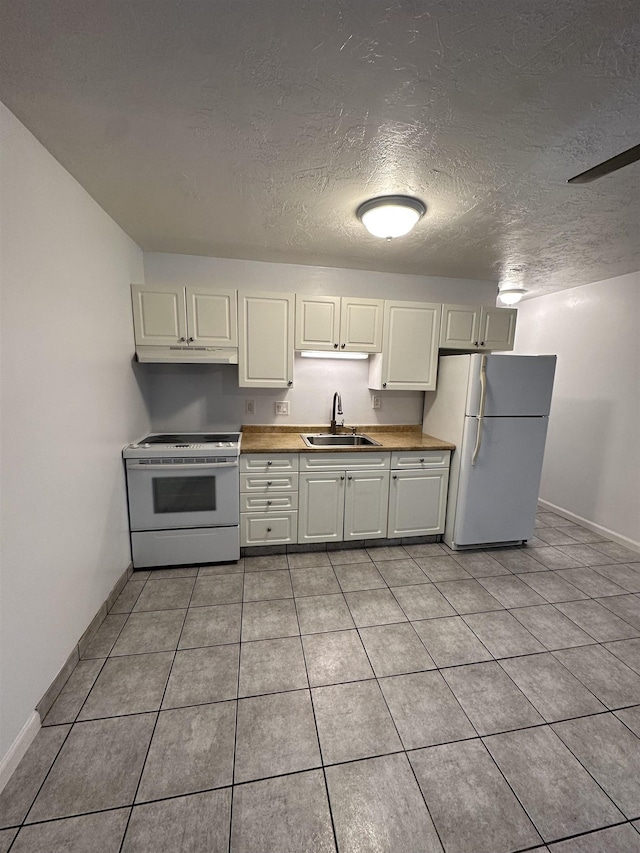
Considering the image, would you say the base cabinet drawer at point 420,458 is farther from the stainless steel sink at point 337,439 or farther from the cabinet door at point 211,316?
the cabinet door at point 211,316

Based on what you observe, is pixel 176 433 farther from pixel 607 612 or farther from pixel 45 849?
pixel 607 612

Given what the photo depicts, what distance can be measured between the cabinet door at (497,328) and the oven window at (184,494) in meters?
2.59

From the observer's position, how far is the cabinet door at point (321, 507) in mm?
2705

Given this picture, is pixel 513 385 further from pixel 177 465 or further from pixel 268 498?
pixel 177 465

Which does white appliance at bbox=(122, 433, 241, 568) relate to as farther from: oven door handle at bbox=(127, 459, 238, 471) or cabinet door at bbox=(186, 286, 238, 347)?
cabinet door at bbox=(186, 286, 238, 347)

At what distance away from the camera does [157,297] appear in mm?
2527

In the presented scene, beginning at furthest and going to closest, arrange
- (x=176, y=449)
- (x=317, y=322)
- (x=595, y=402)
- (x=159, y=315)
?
(x=595, y=402)
(x=317, y=322)
(x=159, y=315)
(x=176, y=449)

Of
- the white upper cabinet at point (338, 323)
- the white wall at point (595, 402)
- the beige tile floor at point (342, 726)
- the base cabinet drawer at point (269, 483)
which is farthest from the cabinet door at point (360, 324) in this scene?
the white wall at point (595, 402)

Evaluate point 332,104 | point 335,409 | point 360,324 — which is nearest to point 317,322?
point 360,324

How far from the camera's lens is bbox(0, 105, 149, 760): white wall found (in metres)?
1.24

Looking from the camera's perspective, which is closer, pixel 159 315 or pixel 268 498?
pixel 159 315

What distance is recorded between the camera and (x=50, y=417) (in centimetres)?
148

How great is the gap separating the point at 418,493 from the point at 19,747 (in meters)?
2.59

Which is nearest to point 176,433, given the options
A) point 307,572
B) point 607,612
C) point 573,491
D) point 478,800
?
point 307,572
